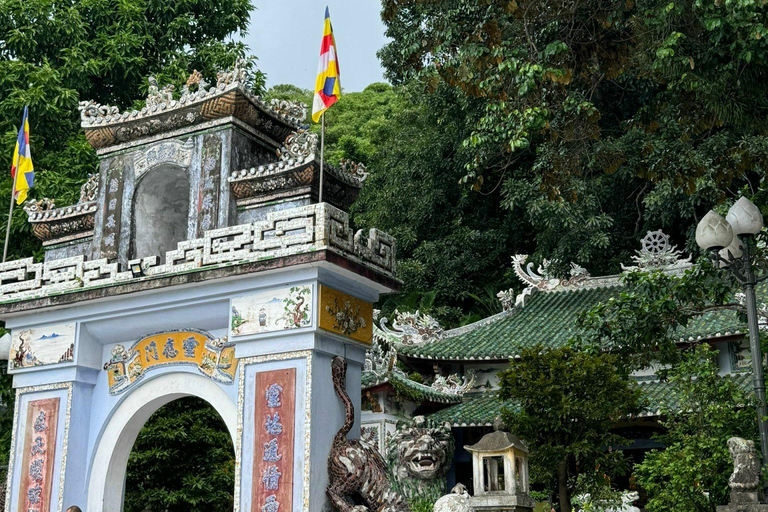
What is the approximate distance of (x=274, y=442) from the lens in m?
8.86

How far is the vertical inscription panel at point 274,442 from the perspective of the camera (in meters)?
8.73

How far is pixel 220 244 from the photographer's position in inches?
372

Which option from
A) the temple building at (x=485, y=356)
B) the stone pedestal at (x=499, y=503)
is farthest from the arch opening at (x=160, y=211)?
the temple building at (x=485, y=356)

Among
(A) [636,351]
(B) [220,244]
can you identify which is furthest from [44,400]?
(A) [636,351]

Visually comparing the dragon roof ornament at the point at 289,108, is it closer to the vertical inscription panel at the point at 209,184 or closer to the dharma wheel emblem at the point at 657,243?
the vertical inscription panel at the point at 209,184

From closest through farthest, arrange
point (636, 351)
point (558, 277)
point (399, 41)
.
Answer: point (636, 351)
point (558, 277)
point (399, 41)

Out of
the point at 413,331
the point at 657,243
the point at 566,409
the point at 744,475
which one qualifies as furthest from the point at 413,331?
the point at 744,475

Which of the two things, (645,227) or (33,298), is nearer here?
(33,298)

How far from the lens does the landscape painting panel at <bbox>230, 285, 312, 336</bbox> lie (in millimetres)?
8984

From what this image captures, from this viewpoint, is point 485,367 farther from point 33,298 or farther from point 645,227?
point 33,298

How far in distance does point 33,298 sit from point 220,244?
8.55ft

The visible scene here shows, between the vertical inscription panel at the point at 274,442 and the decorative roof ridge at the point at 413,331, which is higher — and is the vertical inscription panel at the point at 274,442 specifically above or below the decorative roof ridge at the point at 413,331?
below

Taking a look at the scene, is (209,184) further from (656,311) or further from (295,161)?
(656,311)

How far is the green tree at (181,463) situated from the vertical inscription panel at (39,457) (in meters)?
2.82
